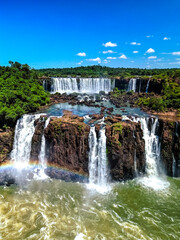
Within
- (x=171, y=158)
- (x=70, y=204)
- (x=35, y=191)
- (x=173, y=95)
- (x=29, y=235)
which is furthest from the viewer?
(x=173, y=95)

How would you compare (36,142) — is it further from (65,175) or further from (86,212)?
(86,212)

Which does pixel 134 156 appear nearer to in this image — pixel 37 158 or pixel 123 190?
pixel 123 190

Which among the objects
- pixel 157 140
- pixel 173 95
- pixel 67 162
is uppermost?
pixel 173 95

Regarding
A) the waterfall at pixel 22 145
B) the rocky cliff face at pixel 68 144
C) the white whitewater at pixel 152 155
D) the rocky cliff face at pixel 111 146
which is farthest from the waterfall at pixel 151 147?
the waterfall at pixel 22 145

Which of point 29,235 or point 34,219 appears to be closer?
point 29,235

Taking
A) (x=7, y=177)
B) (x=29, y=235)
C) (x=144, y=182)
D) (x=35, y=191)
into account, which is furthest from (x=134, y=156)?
(x=7, y=177)

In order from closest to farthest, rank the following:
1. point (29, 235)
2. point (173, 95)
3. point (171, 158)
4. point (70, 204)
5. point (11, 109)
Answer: point (29, 235) → point (70, 204) → point (171, 158) → point (11, 109) → point (173, 95)

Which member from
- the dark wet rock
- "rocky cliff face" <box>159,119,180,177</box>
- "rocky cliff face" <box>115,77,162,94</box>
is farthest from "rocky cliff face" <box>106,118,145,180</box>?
"rocky cliff face" <box>115,77,162,94</box>
